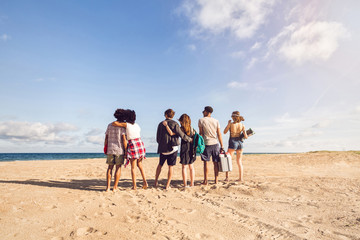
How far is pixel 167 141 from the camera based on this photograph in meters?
5.73

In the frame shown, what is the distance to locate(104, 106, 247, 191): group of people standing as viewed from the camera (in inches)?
213

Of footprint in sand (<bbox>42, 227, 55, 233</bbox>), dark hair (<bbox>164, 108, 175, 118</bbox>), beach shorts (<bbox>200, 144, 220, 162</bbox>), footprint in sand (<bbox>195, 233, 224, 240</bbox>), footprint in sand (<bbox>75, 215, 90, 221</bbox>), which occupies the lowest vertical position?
footprint in sand (<bbox>195, 233, 224, 240</bbox>)

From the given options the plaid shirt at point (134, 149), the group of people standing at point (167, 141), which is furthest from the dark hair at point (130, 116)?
the plaid shirt at point (134, 149)

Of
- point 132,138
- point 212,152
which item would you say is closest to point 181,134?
point 212,152

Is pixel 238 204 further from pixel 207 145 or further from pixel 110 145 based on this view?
pixel 110 145

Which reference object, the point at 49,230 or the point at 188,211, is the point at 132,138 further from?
the point at 49,230

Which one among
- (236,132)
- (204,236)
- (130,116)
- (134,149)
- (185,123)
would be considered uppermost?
(130,116)

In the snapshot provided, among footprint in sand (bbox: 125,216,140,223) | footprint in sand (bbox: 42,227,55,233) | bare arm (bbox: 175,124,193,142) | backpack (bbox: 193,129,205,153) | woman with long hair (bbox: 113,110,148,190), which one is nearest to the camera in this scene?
footprint in sand (bbox: 42,227,55,233)

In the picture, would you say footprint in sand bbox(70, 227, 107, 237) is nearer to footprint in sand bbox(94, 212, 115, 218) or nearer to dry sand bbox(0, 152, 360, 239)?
dry sand bbox(0, 152, 360, 239)

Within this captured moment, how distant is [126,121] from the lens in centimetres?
553

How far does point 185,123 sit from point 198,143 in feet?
2.19

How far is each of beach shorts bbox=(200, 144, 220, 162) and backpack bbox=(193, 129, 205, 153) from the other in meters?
0.21

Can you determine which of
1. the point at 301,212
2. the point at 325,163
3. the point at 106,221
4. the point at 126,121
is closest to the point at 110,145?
the point at 126,121

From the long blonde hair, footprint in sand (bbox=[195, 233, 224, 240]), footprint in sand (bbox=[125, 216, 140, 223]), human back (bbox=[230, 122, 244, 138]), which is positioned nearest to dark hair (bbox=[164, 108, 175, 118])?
the long blonde hair
